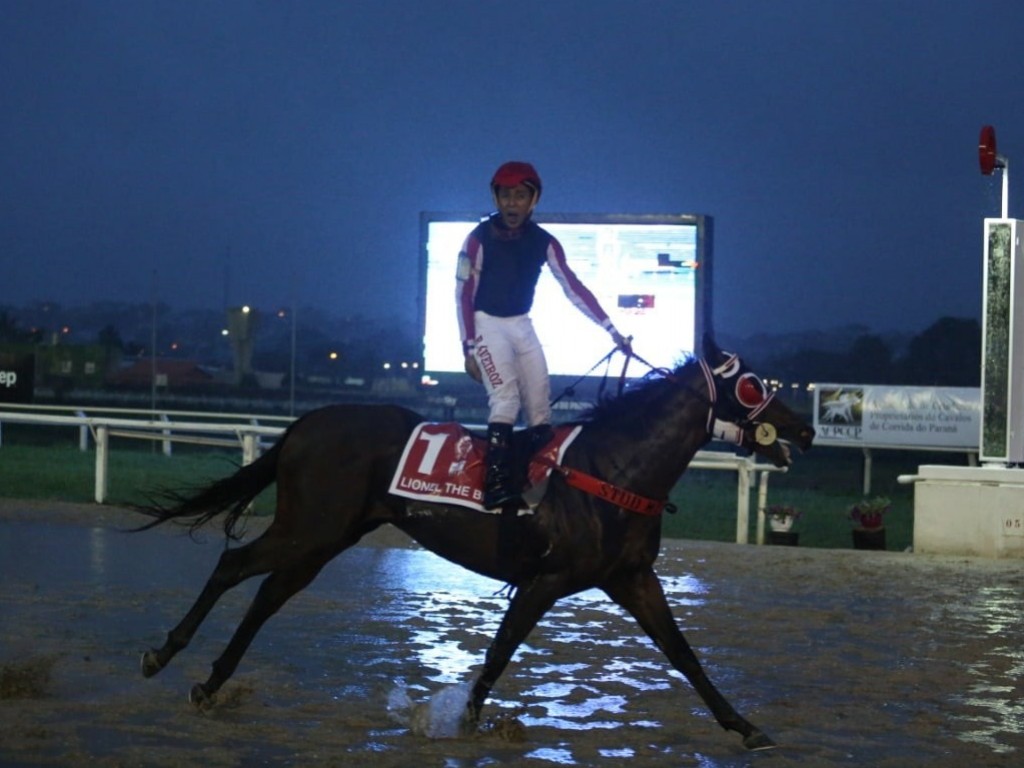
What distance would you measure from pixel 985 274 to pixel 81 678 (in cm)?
1014

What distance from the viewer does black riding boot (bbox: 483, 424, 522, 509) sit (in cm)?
632

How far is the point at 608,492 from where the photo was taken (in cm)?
625

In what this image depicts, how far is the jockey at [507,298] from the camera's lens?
21.5 ft

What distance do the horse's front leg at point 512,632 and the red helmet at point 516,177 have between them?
1.76 m

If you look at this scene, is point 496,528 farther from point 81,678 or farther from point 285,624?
point 285,624

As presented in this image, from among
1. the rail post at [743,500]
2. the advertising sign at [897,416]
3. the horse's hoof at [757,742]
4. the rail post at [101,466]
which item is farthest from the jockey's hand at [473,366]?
the advertising sign at [897,416]

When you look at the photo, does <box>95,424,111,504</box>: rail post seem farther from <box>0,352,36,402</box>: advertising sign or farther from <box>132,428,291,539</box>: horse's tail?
<box>132,428,291,539</box>: horse's tail

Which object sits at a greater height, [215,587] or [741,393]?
[741,393]

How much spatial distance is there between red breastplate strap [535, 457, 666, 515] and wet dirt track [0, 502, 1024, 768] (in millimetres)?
956

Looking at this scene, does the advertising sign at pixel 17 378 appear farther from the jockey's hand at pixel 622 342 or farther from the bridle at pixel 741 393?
the bridle at pixel 741 393

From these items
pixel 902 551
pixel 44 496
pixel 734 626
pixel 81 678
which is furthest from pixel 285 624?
pixel 44 496

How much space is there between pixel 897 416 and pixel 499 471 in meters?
17.9

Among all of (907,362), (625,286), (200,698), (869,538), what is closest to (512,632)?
(200,698)

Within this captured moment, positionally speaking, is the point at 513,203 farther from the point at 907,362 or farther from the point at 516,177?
the point at 907,362
